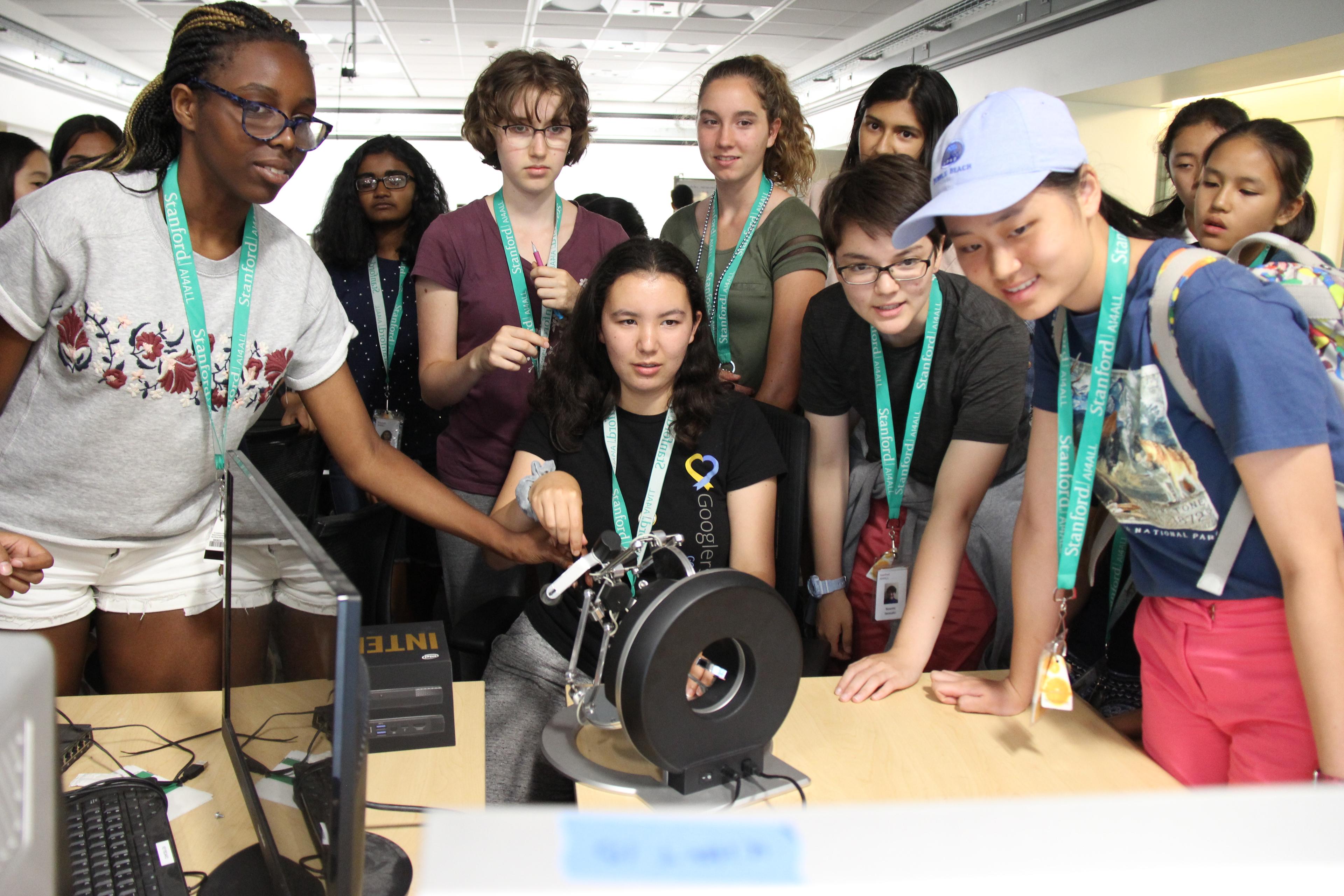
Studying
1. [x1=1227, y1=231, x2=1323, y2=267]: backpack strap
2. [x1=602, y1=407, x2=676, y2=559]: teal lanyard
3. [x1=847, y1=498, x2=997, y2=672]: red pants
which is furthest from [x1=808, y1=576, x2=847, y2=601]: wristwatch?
[x1=1227, y1=231, x2=1323, y2=267]: backpack strap

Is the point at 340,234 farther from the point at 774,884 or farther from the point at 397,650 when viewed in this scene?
the point at 774,884

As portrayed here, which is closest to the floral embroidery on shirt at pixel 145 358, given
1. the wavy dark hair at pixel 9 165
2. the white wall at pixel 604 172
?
the wavy dark hair at pixel 9 165

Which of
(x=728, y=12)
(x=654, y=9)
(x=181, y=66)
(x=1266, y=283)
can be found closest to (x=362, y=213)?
(x=181, y=66)

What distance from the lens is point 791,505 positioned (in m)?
1.92

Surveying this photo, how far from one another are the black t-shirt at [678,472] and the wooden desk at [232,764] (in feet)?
1.41

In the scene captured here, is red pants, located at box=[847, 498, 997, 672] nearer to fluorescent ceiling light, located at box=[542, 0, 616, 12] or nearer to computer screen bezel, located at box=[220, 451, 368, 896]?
computer screen bezel, located at box=[220, 451, 368, 896]

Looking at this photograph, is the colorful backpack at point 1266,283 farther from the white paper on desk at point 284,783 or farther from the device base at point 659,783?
the white paper on desk at point 284,783

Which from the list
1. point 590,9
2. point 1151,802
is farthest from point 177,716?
point 590,9

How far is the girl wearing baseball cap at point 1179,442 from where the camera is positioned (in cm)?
103

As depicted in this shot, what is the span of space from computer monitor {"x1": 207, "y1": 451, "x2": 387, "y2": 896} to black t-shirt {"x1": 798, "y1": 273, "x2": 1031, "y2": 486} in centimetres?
118

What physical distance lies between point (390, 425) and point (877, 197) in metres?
1.77

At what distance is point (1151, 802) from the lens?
349 mm

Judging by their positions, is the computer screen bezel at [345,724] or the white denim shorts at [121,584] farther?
the white denim shorts at [121,584]

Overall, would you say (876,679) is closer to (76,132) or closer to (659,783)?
(659,783)
